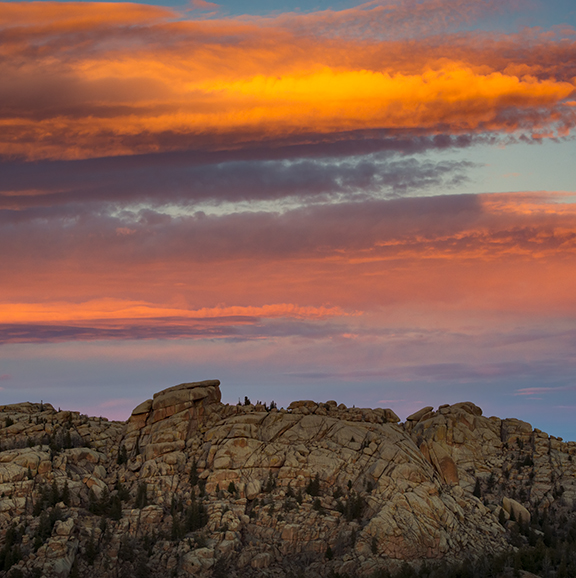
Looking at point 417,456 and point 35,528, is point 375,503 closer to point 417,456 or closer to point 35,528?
point 417,456

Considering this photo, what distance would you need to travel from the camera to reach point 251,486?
14575 centimetres

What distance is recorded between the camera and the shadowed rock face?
132000 millimetres

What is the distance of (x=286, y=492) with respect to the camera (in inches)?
5694

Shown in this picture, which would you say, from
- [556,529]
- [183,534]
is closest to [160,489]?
[183,534]

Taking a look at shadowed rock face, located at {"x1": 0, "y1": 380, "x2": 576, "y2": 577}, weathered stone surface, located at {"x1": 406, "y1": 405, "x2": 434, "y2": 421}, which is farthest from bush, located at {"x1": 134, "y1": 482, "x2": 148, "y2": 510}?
weathered stone surface, located at {"x1": 406, "y1": 405, "x2": 434, "y2": 421}

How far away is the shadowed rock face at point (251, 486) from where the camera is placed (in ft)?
433

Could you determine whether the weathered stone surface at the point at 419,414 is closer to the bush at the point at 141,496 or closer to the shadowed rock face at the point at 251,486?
→ the shadowed rock face at the point at 251,486

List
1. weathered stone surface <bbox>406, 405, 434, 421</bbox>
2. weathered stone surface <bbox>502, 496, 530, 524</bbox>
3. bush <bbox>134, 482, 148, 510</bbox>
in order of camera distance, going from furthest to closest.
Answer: weathered stone surface <bbox>406, 405, 434, 421</bbox>, weathered stone surface <bbox>502, 496, 530, 524</bbox>, bush <bbox>134, 482, 148, 510</bbox>

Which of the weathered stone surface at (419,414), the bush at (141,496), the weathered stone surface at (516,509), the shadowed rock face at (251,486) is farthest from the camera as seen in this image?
the weathered stone surface at (419,414)

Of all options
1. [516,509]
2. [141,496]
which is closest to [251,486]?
[141,496]

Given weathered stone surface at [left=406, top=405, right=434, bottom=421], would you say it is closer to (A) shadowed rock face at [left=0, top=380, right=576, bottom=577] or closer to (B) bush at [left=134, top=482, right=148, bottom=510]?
(A) shadowed rock face at [left=0, top=380, right=576, bottom=577]

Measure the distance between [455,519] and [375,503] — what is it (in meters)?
15.5

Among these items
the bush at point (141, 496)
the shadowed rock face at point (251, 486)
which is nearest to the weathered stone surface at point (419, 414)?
the shadowed rock face at point (251, 486)

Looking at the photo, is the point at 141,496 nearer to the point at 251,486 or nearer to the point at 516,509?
the point at 251,486
